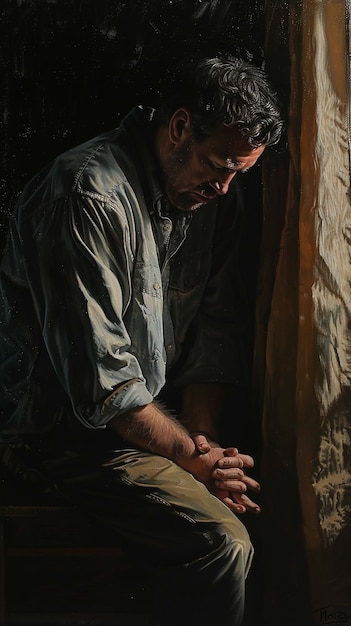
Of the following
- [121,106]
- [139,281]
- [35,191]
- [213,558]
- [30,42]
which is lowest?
[213,558]

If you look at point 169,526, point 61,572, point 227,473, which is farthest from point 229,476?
point 61,572

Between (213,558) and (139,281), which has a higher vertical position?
(139,281)

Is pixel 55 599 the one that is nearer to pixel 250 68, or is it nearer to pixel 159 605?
pixel 159 605

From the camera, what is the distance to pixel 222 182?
1922mm

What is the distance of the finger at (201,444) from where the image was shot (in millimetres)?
1868

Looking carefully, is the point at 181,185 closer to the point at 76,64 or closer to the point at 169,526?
the point at 76,64

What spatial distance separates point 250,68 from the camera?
75.5 inches

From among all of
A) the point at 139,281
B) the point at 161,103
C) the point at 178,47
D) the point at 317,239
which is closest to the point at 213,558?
the point at 139,281

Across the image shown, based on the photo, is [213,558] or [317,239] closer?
[213,558]

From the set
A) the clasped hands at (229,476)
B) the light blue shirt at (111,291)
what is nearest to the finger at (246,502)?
the clasped hands at (229,476)

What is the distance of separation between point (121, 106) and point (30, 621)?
3.76ft

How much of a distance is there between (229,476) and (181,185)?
65 centimetres

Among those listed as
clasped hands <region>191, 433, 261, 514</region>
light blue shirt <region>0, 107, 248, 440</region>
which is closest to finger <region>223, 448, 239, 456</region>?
clasped hands <region>191, 433, 261, 514</region>
